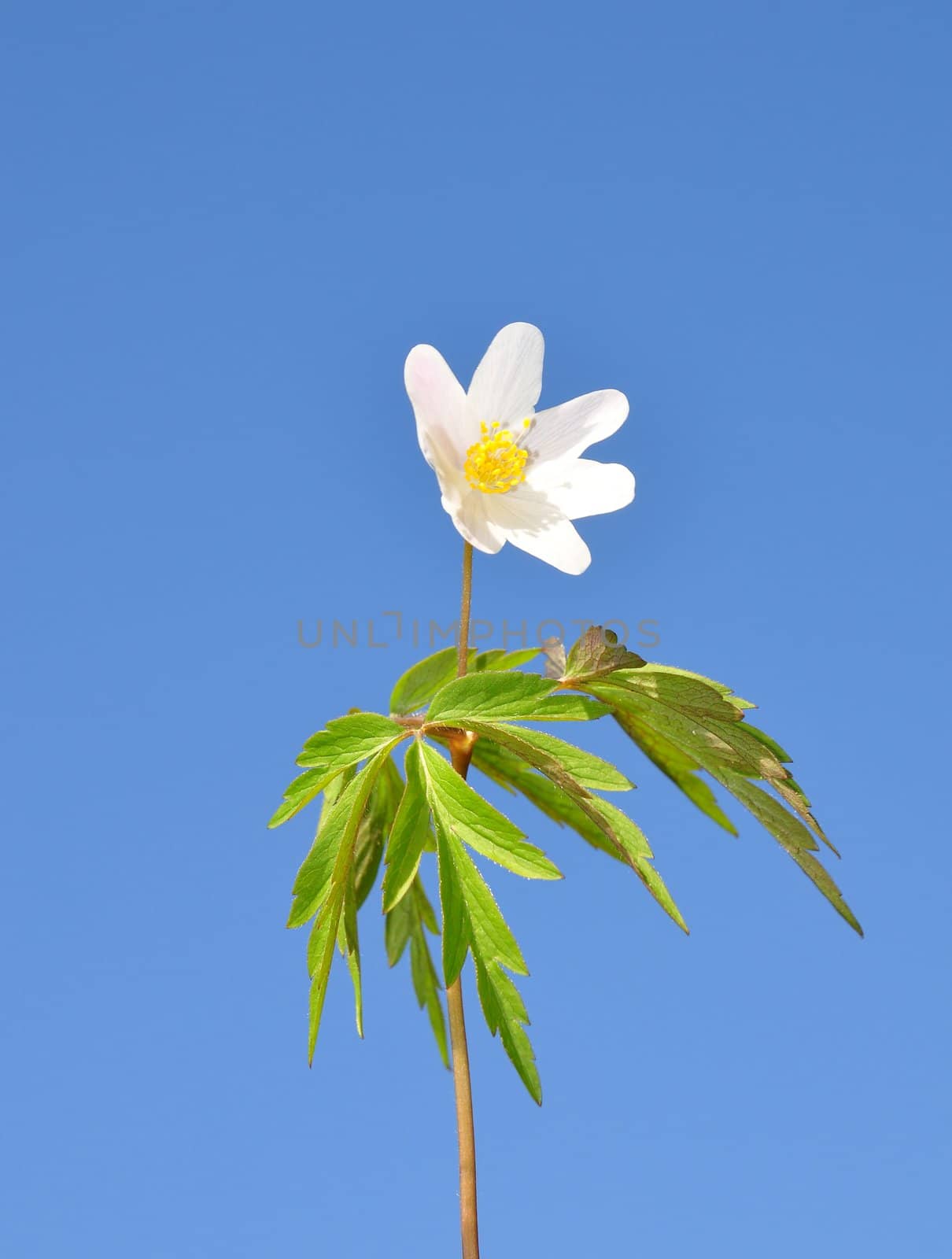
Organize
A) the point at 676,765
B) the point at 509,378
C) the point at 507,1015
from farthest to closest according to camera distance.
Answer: the point at 676,765 < the point at 509,378 < the point at 507,1015

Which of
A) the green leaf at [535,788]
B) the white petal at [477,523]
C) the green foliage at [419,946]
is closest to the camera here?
the white petal at [477,523]

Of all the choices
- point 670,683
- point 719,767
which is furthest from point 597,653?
point 719,767

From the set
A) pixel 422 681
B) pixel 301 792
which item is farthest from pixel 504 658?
pixel 301 792

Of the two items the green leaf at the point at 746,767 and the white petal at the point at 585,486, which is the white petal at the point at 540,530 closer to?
the white petal at the point at 585,486

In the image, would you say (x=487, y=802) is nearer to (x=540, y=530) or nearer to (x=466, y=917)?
→ (x=466, y=917)

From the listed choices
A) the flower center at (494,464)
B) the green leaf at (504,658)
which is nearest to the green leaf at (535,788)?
the green leaf at (504,658)

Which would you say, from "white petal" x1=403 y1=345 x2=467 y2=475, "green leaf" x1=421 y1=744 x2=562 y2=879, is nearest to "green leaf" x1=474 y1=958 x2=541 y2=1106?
"green leaf" x1=421 y1=744 x2=562 y2=879
